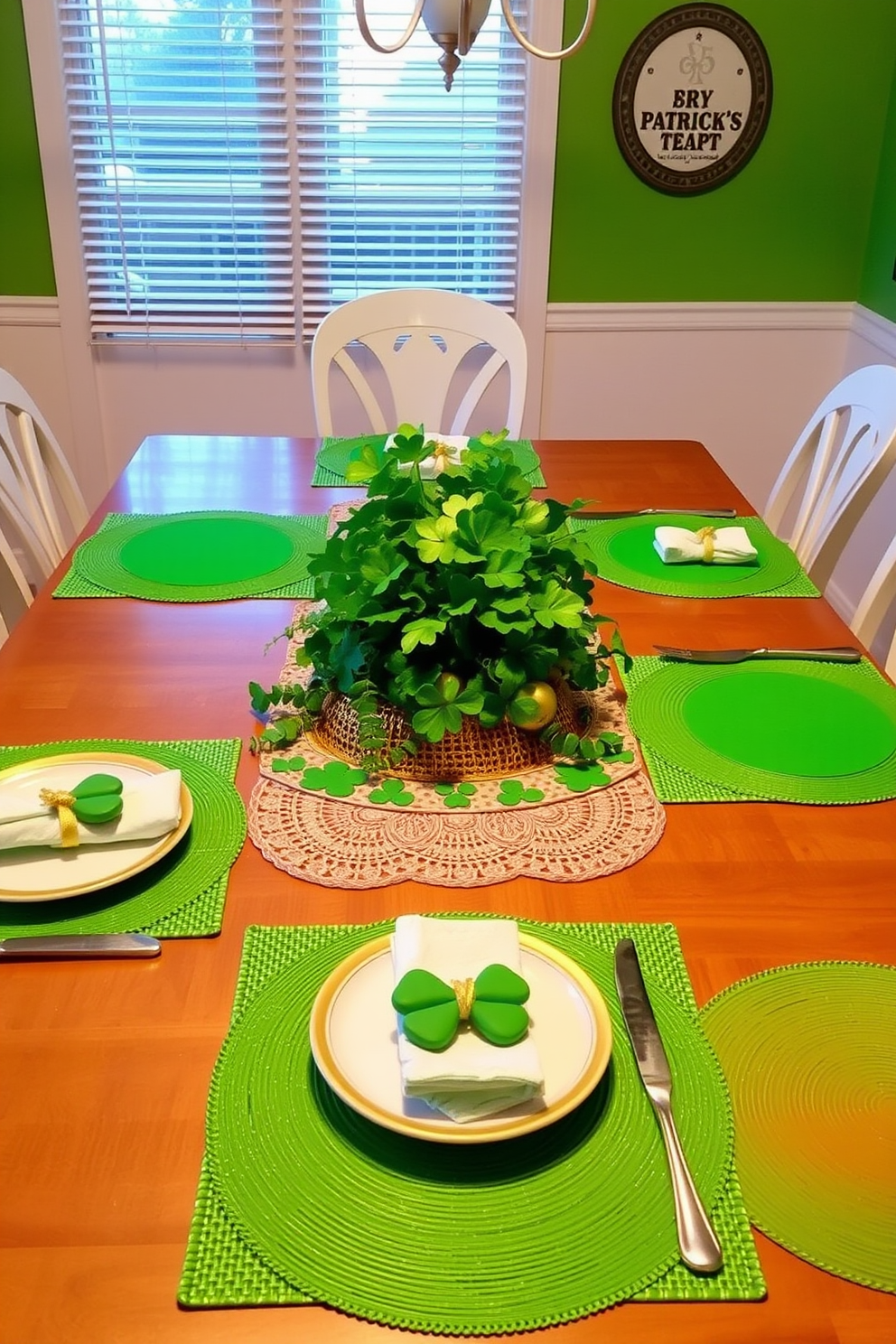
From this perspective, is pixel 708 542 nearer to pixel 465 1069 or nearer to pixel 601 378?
pixel 465 1069

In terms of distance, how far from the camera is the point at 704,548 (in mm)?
1605

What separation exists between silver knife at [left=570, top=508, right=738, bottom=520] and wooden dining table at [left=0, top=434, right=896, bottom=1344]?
0.27m

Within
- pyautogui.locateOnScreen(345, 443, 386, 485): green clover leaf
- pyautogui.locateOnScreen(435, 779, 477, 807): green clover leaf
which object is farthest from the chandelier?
pyautogui.locateOnScreen(435, 779, 477, 807): green clover leaf

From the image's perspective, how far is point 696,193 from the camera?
A: 2.96 m

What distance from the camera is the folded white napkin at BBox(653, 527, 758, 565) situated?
1.60 metres

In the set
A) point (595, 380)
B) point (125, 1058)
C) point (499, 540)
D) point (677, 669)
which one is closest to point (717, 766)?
point (677, 669)

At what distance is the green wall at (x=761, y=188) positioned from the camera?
281 cm

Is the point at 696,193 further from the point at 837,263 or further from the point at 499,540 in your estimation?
Result: the point at 499,540

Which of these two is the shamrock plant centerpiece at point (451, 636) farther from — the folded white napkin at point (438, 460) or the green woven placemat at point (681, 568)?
the folded white napkin at point (438, 460)

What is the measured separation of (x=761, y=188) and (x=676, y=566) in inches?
72.0

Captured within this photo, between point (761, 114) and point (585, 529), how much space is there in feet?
5.81

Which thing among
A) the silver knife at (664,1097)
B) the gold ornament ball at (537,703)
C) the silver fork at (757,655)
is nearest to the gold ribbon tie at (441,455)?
the silver fork at (757,655)

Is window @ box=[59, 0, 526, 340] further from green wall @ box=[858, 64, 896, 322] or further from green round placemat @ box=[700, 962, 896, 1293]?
green round placemat @ box=[700, 962, 896, 1293]

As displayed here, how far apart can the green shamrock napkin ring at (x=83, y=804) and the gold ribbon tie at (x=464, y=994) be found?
14.5 inches
